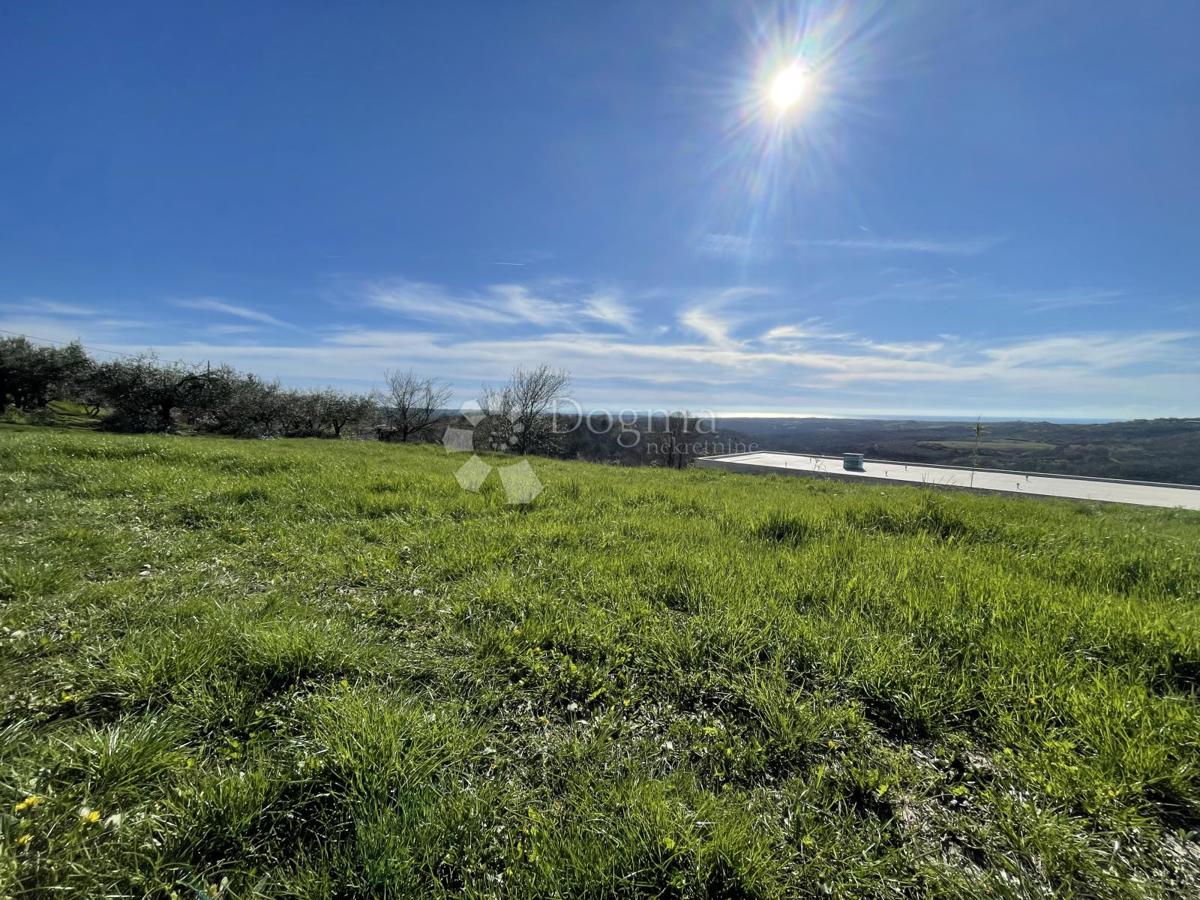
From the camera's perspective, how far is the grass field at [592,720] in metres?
1.32

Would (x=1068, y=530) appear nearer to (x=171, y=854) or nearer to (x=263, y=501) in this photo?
(x=171, y=854)

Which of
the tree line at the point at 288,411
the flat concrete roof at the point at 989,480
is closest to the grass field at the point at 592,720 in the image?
the flat concrete roof at the point at 989,480

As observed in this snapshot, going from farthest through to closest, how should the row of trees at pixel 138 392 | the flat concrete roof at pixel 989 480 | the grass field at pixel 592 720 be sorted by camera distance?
the row of trees at pixel 138 392
the flat concrete roof at pixel 989 480
the grass field at pixel 592 720

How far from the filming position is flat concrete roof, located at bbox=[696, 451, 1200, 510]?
599 inches

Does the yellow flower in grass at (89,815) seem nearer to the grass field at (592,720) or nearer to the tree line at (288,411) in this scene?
the grass field at (592,720)

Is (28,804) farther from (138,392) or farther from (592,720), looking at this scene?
(138,392)

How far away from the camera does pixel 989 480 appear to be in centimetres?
1877

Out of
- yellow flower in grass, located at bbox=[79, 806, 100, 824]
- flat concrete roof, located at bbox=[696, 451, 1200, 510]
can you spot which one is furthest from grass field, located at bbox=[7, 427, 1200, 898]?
flat concrete roof, located at bbox=[696, 451, 1200, 510]

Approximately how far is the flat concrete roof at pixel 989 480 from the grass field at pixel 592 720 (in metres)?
15.0

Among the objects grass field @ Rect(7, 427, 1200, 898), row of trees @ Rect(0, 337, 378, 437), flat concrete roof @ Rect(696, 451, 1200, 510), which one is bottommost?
flat concrete roof @ Rect(696, 451, 1200, 510)

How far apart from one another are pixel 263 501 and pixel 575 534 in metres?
4.13

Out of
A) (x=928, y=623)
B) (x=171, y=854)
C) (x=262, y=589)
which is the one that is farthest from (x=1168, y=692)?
(x=262, y=589)

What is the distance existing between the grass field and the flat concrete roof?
15.0 meters

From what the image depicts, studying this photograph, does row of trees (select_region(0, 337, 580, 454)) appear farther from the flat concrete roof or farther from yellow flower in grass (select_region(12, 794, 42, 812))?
yellow flower in grass (select_region(12, 794, 42, 812))
